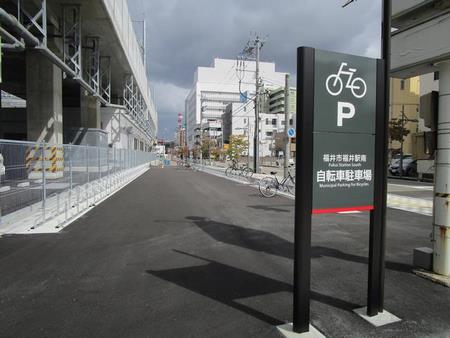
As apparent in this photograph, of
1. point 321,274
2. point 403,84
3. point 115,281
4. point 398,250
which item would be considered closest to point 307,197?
point 321,274

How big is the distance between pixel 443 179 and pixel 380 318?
2.26 m

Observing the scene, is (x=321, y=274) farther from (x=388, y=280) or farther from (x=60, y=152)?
(x=60, y=152)

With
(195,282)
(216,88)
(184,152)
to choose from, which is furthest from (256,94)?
(216,88)

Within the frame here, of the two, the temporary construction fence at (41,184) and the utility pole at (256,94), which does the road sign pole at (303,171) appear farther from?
the utility pole at (256,94)

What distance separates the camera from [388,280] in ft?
16.2

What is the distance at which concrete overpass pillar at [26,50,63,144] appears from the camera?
1916 cm

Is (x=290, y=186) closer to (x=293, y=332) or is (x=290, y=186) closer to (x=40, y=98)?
(x=293, y=332)

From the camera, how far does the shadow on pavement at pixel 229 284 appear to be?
408 centimetres

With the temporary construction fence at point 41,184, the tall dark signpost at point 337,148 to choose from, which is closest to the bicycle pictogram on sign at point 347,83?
the tall dark signpost at point 337,148

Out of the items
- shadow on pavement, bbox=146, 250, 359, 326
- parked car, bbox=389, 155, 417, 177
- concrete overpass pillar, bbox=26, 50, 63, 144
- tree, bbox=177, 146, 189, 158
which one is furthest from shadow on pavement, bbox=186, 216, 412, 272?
tree, bbox=177, 146, 189, 158

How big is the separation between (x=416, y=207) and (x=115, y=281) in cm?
1096

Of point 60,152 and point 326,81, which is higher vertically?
point 326,81

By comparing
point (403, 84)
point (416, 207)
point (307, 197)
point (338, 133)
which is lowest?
point (416, 207)

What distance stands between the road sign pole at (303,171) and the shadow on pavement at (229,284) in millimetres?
605
